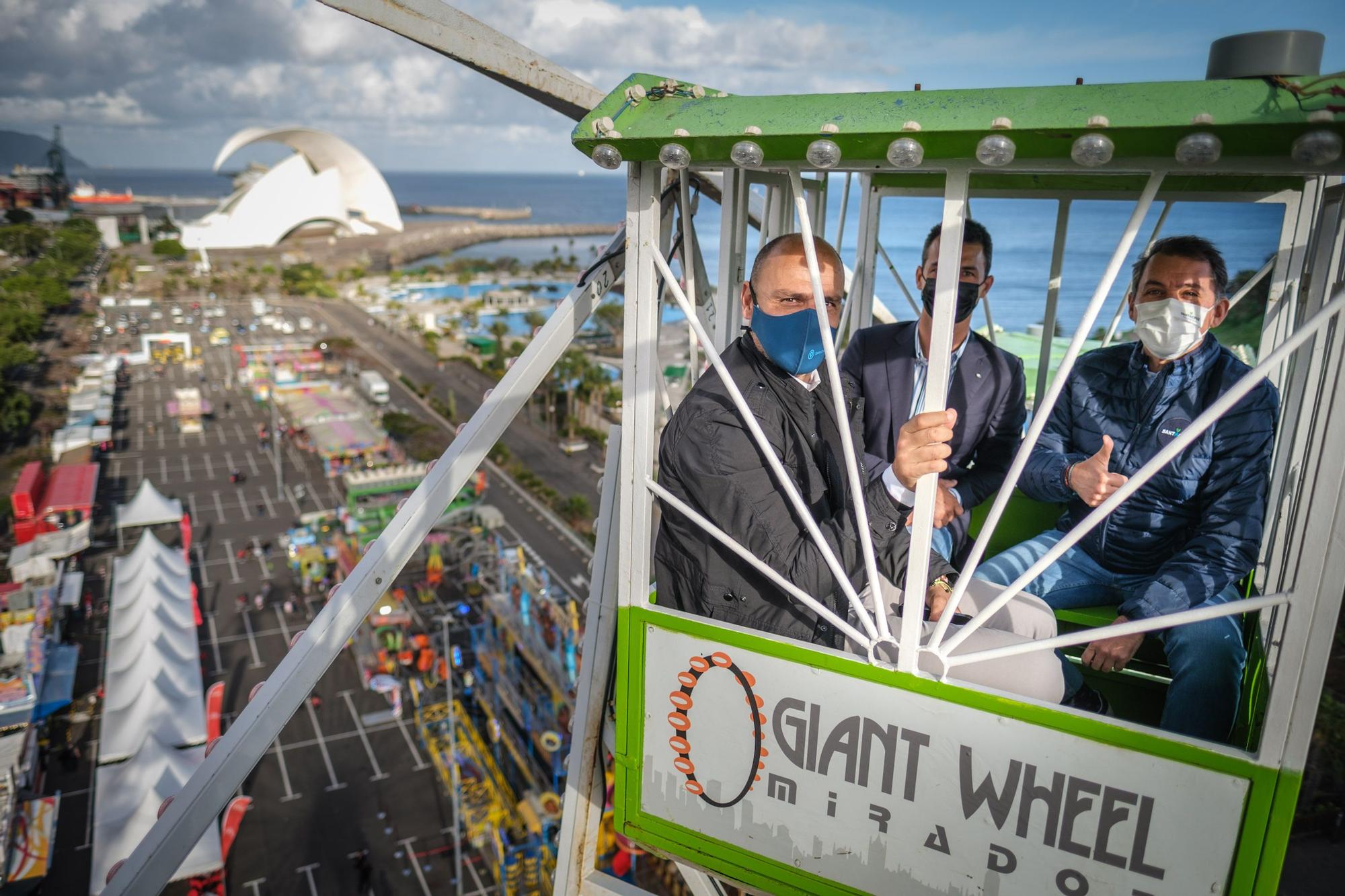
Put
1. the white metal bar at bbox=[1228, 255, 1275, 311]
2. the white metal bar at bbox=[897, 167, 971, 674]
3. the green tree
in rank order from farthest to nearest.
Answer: the green tree
the white metal bar at bbox=[1228, 255, 1275, 311]
the white metal bar at bbox=[897, 167, 971, 674]

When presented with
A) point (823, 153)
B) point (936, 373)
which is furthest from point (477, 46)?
point (936, 373)

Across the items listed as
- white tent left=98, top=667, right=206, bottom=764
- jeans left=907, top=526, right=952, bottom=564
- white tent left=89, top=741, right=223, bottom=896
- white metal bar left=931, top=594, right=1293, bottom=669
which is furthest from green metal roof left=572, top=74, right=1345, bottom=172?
white tent left=98, top=667, right=206, bottom=764

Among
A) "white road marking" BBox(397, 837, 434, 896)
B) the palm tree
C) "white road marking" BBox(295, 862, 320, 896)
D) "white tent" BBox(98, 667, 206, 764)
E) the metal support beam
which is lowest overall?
"white road marking" BBox(295, 862, 320, 896)

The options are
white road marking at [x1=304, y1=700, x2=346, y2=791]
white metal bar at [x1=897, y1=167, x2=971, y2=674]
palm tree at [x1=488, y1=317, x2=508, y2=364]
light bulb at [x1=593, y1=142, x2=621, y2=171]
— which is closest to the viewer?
white metal bar at [x1=897, y1=167, x2=971, y2=674]

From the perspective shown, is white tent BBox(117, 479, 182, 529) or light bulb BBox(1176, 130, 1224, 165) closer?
light bulb BBox(1176, 130, 1224, 165)

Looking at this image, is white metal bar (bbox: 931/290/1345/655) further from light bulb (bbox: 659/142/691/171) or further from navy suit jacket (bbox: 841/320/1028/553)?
light bulb (bbox: 659/142/691/171)

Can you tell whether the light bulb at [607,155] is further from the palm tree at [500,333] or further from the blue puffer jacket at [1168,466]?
the palm tree at [500,333]

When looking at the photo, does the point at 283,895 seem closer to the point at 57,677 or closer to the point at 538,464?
the point at 57,677

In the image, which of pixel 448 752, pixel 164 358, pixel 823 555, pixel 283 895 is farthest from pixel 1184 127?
pixel 164 358
